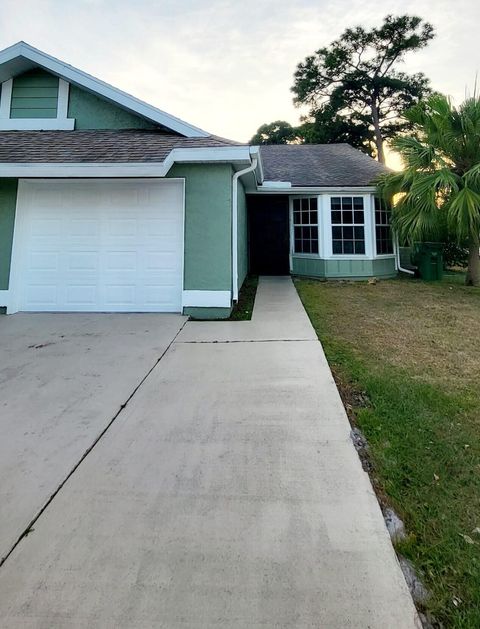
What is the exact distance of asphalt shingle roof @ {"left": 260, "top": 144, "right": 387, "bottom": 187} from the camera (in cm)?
1116

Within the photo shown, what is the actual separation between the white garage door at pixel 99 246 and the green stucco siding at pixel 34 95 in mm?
2322

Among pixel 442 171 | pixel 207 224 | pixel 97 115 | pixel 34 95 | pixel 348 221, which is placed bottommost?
pixel 207 224

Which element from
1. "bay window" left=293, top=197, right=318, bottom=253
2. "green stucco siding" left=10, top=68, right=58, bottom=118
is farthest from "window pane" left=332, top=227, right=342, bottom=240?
"green stucco siding" left=10, top=68, right=58, bottom=118

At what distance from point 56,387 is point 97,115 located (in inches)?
264

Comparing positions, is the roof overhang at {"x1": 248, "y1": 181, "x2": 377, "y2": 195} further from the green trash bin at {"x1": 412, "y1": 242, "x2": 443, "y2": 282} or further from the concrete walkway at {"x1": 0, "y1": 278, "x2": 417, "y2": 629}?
the concrete walkway at {"x1": 0, "y1": 278, "x2": 417, "y2": 629}

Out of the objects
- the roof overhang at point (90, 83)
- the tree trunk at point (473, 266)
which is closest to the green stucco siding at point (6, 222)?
the roof overhang at point (90, 83)

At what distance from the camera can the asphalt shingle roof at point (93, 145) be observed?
6.04 meters

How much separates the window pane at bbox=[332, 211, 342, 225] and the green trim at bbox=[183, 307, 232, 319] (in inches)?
240

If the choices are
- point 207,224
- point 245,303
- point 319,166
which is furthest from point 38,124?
point 319,166

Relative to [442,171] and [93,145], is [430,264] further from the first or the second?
[93,145]

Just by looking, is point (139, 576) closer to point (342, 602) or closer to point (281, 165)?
point (342, 602)

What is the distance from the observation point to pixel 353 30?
74.6 feet

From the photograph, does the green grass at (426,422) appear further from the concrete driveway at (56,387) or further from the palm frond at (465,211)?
the palm frond at (465,211)

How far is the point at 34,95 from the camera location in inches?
305
